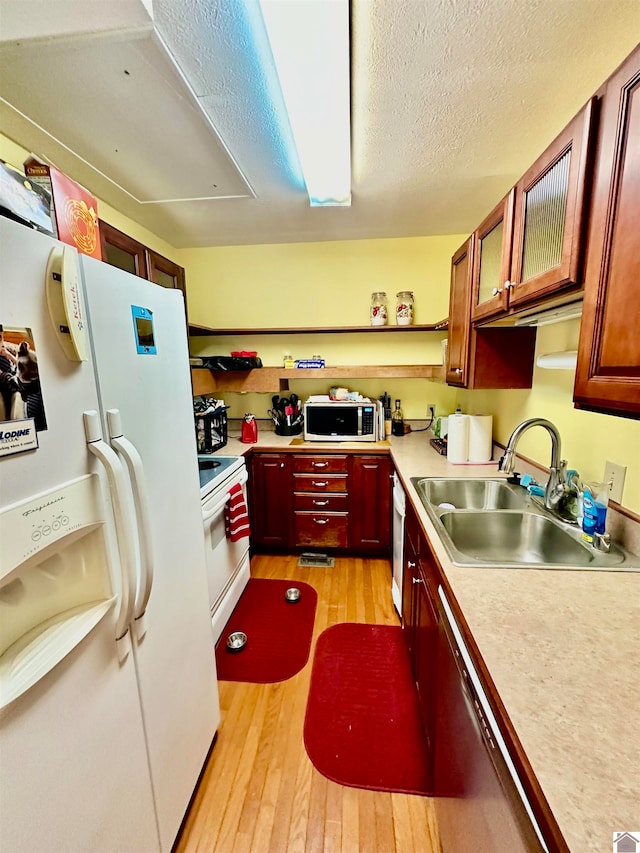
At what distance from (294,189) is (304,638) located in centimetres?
265

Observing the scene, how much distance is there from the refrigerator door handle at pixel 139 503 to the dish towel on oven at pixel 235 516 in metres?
1.15

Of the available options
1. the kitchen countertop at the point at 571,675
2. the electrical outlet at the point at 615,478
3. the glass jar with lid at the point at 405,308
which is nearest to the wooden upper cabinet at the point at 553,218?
the electrical outlet at the point at 615,478

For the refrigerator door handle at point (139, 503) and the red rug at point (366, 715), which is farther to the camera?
the red rug at point (366, 715)

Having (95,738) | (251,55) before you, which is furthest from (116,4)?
(95,738)

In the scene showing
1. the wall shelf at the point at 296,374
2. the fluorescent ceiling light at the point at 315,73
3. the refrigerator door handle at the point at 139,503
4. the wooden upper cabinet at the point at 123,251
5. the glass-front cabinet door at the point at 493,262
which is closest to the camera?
the refrigerator door handle at the point at 139,503

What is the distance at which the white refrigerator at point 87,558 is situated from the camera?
0.61 metres

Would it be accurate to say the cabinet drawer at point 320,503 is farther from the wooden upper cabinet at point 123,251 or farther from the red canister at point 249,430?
the wooden upper cabinet at point 123,251

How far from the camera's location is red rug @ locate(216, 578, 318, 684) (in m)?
1.74

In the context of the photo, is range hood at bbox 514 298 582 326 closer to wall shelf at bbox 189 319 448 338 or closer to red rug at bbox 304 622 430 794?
wall shelf at bbox 189 319 448 338

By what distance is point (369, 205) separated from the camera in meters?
2.24

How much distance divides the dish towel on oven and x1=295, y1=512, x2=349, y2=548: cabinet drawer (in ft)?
2.20

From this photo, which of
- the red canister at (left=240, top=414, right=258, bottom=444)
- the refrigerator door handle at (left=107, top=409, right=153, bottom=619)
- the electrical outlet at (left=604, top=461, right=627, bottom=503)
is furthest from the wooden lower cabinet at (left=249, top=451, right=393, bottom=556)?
the refrigerator door handle at (left=107, top=409, right=153, bottom=619)

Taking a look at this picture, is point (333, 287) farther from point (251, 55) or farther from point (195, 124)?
point (251, 55)

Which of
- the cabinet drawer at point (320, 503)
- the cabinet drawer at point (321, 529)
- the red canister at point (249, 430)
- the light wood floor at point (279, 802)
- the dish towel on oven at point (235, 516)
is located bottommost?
the light wood floor at point (279, 802)
